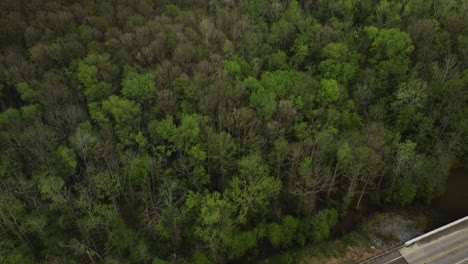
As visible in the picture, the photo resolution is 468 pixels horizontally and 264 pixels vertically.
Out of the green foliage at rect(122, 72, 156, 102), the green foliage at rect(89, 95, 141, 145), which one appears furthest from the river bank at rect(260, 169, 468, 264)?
the green foliage at rect(122, 72, 156, 102)

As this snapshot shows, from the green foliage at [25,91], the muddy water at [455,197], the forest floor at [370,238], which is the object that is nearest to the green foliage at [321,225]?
the forest floor at [370,238]

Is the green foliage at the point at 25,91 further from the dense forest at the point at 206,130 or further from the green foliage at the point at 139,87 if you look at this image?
the green foliage at the point at 139,87

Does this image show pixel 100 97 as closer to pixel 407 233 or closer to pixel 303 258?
pixel 303 258

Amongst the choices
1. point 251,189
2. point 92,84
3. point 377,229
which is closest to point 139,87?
point 92,84

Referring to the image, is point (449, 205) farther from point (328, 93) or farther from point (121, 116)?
point (121, 116)

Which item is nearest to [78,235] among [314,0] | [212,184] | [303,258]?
[212,184]

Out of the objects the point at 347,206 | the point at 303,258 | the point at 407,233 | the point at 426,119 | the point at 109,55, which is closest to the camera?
the point at 303,258

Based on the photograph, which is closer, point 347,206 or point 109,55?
point 347,206
